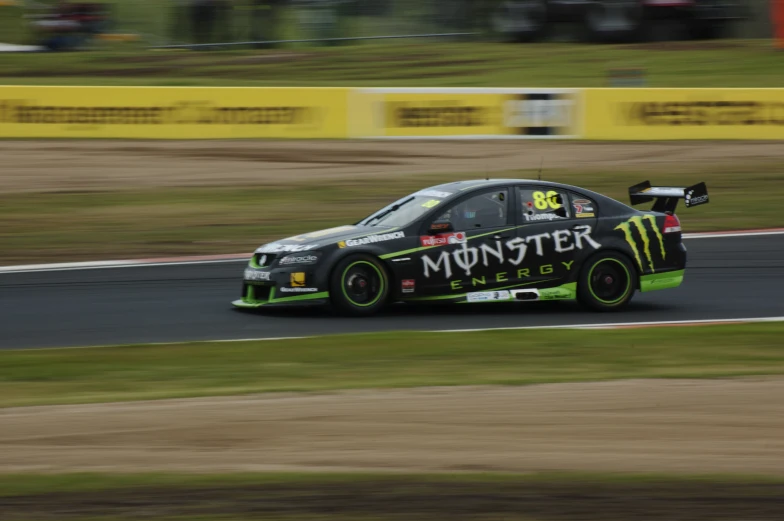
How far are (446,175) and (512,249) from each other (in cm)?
844

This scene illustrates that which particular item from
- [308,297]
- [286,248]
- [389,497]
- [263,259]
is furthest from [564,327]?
[389,497]

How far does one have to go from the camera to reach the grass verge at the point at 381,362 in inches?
324

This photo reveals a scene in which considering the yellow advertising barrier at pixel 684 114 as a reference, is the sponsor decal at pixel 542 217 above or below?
below

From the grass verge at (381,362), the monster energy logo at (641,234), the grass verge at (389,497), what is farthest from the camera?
→ the monster energy logo at (641,234)

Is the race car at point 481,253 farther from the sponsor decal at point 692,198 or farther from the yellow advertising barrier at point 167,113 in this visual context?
the yellow advertising barrier at point 167,113

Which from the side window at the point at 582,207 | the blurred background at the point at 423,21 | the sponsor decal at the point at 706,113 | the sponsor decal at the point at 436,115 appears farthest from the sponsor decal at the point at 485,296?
the blurred background at the point at 423,21

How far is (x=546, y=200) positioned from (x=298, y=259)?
2496 mm

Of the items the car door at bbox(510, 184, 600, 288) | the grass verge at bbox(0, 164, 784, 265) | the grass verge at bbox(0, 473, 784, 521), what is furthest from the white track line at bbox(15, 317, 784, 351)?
the grass verge at bbox(0, 164, 784, 265)

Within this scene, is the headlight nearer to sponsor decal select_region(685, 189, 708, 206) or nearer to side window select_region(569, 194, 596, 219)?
side window select_region(569, 194, 596, 219)

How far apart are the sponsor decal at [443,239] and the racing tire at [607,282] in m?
1.31

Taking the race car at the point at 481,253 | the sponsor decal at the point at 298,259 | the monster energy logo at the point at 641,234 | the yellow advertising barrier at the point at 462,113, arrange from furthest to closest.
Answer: the yellow advertising barrier at the point at 462,113, the monster energy logo at the point at 641,234, the race car at the point at 481,253, the sponsor decal at the point at 298,259

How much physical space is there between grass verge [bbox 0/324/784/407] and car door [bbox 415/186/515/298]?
1196 mm

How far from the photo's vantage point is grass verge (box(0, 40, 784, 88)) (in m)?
27.7

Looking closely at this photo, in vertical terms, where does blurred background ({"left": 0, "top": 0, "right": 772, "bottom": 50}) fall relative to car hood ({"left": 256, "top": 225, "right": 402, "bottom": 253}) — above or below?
above
